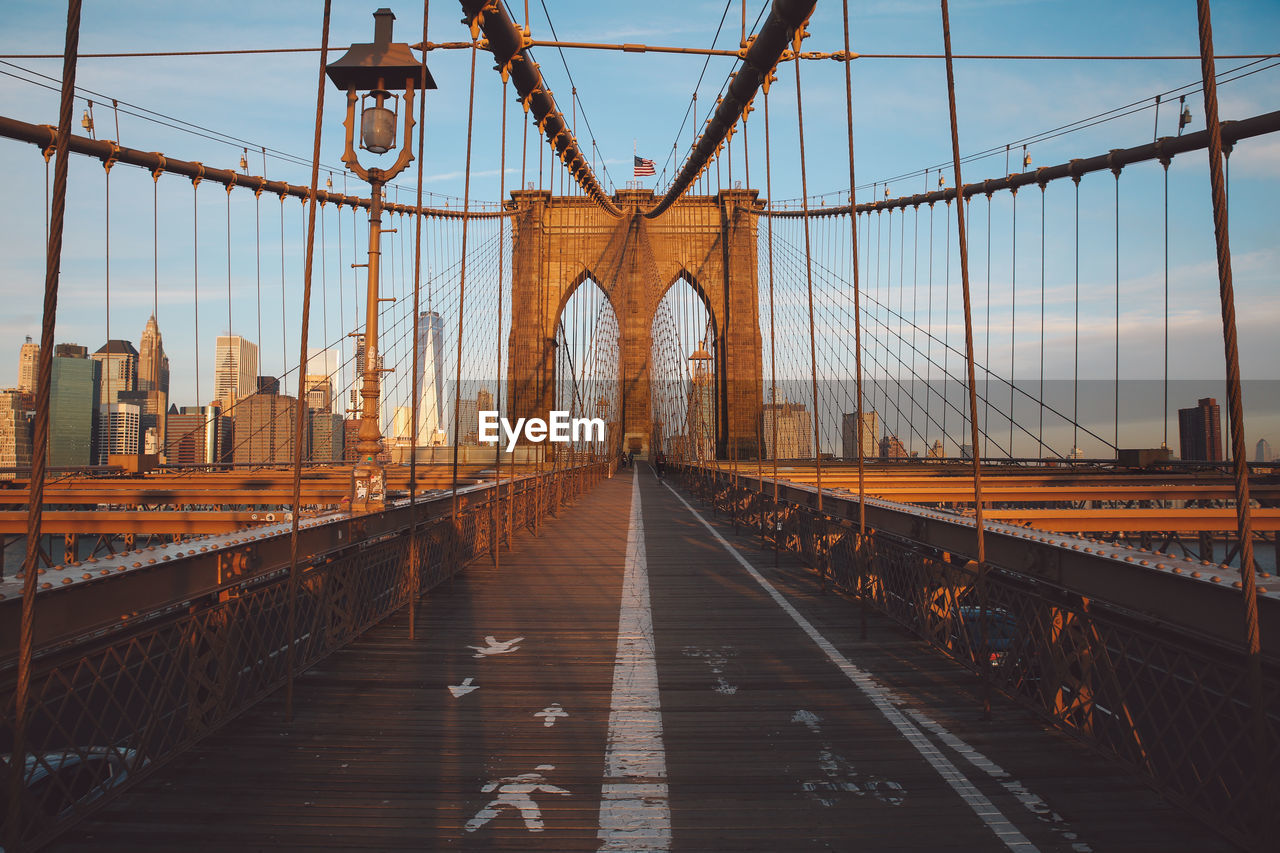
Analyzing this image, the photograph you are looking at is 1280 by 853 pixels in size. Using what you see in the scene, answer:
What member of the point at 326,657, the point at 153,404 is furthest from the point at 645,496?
the point at 326,657

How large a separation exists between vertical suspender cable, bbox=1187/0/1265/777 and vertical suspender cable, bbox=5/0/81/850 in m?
0.12

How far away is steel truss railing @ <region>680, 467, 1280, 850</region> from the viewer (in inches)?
95.3

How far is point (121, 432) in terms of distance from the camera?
25734 mm

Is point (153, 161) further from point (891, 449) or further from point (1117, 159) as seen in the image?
point (891, 449)

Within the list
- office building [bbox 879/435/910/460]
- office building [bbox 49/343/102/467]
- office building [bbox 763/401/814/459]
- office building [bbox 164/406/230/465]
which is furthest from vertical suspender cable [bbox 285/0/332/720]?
office building [bbox 763/401/814/459]

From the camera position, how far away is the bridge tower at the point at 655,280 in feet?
121

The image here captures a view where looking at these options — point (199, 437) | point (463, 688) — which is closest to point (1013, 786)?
point (463, 688)

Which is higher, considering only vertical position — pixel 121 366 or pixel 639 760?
pixel 121 366

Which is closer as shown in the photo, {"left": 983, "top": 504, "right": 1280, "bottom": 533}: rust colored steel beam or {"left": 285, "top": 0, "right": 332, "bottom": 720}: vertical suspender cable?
{"left": 285, "top": 0, "right": 332, "bottom": 720}: vertical suspender cable

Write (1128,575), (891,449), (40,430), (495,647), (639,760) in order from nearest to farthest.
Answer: (40,430) < (1128,575) < (639,760) < (495,647) < (891,449)

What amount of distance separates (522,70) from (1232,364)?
33.5 feet

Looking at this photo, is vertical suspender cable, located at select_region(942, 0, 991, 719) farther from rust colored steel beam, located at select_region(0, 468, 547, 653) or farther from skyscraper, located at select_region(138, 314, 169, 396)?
skyscraper, located at select_region(138, 314, 169, 396)

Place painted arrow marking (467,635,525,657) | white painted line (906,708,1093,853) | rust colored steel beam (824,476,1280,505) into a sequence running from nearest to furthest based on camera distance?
white painted line (906,708,1093,853)
painted arrow marking (467,635,525,657)
rust colored steel beam (824,476,1280,505)

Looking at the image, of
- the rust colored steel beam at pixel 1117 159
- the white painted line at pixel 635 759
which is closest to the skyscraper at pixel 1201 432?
the rust colored steel beam at pixel 1117 159
